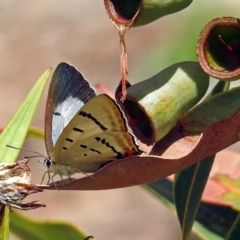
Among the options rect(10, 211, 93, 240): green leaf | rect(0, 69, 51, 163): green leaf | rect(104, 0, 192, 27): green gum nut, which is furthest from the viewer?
rect(10, 211, 93, 240): green leaf

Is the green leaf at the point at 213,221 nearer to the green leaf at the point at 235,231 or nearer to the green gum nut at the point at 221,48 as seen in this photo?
the green leaf at the point at 235,231

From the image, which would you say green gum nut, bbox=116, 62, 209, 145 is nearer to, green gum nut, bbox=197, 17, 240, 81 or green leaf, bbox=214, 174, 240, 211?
green gum nut, bbox=197, 17, 240, 81

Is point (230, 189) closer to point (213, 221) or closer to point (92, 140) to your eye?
point (213, 221)

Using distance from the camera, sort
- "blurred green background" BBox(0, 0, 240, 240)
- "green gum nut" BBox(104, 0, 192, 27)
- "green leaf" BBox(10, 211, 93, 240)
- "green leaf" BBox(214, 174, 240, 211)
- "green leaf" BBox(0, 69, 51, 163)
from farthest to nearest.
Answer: "blurred green background" BBox(0, 0, 240, 240), "green leaf" BBox(214, 174, 240, 211), "green leaf" BBox(10, 211, 93, 240), "green leaf" BBox(0, 69, 51, 163), "green gum nut" BBox(104, 0, 192, 27)

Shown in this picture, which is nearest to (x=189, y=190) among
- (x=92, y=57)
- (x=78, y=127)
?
(x=78, y=127)

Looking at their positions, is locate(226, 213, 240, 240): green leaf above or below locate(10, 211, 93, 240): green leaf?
A: above

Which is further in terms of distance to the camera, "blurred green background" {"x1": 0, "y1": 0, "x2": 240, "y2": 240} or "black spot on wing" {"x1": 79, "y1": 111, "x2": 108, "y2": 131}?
"blurred green background" {"x1": 0, "y1": 0, "x2": 240, "y2": 240}

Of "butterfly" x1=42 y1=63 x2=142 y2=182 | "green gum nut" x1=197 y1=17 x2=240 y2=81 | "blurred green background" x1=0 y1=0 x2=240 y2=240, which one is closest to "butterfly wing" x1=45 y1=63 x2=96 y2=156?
"butterfly" x1=42 y1=63 x2=142 y2=182
